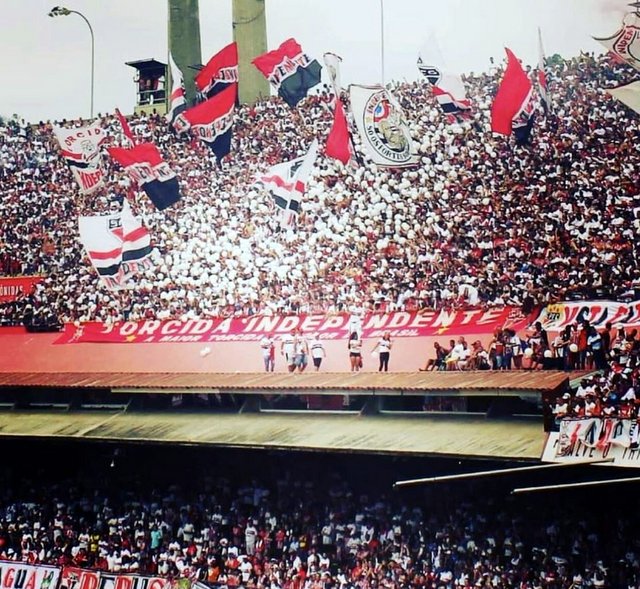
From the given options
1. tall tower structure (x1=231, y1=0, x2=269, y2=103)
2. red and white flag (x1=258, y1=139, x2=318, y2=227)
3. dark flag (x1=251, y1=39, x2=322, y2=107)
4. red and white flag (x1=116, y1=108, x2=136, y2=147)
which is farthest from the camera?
red and white flag (x1=116, y1=108, x2=136, y2=147)

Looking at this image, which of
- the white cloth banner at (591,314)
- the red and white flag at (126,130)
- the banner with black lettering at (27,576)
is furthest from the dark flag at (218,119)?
the banner with black lettering at (27,576)

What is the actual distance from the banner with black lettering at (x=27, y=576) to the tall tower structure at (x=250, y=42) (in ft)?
26.8

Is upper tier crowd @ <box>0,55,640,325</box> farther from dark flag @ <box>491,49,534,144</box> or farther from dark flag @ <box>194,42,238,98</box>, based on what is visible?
dark flag @ <box>194,42,238,98</box>

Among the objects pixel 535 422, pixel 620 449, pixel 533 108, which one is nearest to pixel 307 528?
pixel 535 422

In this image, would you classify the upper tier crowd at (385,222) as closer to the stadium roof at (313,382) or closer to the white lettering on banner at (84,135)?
the white lettering on banner at (84,135)

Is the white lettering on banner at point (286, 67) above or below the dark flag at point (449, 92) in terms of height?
above

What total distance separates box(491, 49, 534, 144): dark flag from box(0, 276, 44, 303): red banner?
8.60 meters

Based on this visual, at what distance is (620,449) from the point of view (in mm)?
13680

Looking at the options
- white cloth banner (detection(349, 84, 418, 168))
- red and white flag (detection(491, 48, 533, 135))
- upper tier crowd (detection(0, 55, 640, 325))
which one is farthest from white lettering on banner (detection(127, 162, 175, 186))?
red and white flag (detection(491, 48, 533, 135))

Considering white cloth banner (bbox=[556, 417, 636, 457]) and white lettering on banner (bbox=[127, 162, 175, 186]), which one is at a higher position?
white lettering on banner (bbox=[127, 162, 175, 186])

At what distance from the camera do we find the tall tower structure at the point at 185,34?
20.5 m

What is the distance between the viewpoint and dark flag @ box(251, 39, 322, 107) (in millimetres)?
19188

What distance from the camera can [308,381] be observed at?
1719cm

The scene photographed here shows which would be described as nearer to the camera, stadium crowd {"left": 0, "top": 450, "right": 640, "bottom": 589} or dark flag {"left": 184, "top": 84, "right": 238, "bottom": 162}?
stadium crowd {"left": 0, "top": 450, "right": 640, "bottom": 589}
